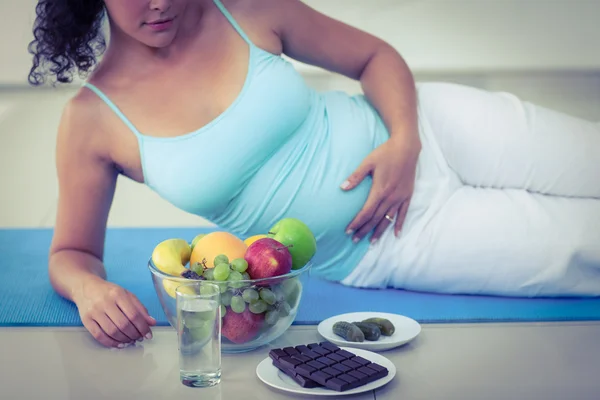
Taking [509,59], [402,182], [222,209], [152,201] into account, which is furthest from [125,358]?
[509,59]

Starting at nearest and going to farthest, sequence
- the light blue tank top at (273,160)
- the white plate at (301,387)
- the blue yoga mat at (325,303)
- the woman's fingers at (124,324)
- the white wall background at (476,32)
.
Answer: the white plate at (301,387) → the woman's fingers at (124,324) → the blue yoga mat at (325,303) → the light blue tank top at (273,160) → the white wall background at (476,32)

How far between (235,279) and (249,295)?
0.09 ft

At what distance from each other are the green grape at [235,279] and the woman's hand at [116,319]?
0.21m

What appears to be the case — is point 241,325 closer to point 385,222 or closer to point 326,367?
point 326,367

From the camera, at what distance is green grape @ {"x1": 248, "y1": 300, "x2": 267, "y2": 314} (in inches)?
41.5

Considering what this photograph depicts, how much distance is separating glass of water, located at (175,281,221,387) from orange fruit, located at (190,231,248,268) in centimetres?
9

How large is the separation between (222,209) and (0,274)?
0.53 meters

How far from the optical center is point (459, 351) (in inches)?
45.7

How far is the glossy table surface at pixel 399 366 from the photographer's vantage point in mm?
1020

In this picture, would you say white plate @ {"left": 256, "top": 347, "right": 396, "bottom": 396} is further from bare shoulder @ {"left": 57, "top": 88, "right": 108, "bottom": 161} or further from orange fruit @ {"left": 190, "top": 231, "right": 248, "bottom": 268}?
bare shoulder @ {"left": 57, "top": 88, "right": 108, "bottom": 161}

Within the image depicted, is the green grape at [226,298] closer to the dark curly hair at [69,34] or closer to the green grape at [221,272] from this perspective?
the green grape at [221,272]

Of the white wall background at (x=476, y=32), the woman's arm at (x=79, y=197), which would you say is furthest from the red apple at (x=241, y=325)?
the white wall background at (x=476, y=32)

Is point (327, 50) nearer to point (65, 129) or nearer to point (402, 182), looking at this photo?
point (402, 182)

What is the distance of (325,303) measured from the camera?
1471 mm
